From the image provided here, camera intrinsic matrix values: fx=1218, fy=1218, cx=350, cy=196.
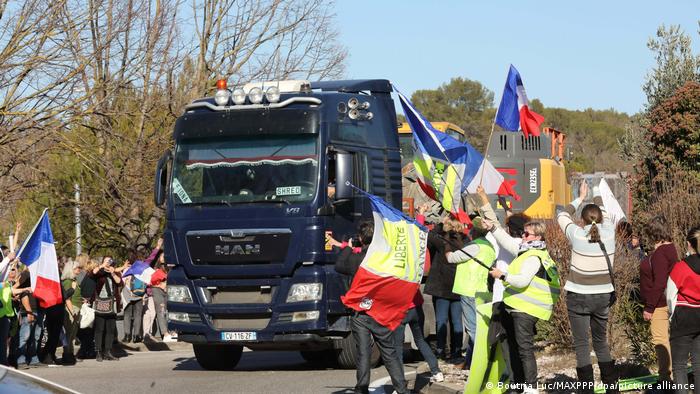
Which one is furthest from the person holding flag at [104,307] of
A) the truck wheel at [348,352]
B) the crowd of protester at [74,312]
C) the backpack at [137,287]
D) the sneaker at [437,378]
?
the sneaker at [437,378]

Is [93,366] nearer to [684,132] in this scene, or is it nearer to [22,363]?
[22,363]

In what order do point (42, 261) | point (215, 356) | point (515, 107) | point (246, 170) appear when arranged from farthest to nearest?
1. point (42, 261)
2. point (215, 356)
3. point (246, 170)
4. point (515, 107)

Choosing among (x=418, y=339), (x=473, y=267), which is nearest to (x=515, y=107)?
(x=473, y=267)

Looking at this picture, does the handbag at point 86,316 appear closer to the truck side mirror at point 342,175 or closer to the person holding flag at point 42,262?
the person holding flag at point 42,262

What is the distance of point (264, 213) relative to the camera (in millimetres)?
14930

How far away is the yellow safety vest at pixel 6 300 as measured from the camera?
15.6 m

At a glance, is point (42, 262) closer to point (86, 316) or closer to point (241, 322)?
point (86, 316)

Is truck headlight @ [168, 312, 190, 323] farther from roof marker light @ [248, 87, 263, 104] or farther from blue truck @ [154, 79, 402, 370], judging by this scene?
roof marker light @ [248, 87, 263, 104]

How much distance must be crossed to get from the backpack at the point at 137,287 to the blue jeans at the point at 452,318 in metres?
8.05

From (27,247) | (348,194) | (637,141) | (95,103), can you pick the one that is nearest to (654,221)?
(348,194)

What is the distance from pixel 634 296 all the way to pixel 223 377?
204 inches

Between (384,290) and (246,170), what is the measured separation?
380 centimetres

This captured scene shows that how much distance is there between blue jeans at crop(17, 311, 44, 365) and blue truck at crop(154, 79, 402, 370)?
3.14 m

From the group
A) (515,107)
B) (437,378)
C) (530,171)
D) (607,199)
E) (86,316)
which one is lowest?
(437,378)
